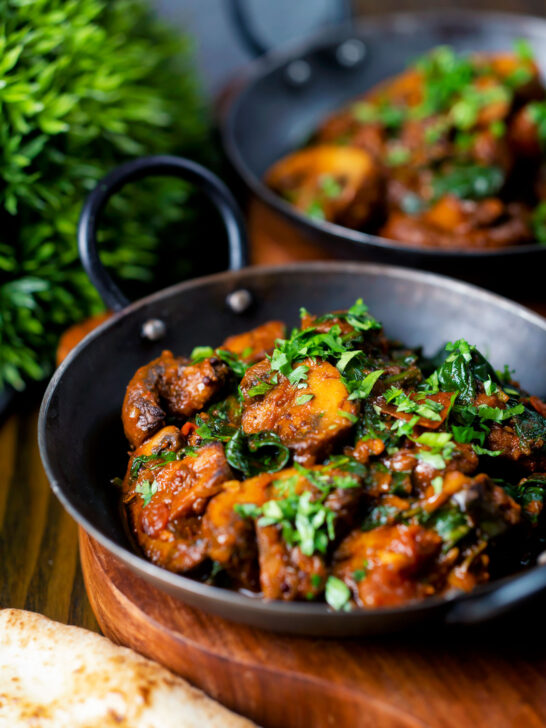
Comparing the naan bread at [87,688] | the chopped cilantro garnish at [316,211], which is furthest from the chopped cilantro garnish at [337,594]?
the chopped cilantro garnish at [316,211]

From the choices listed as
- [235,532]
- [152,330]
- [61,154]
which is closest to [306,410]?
[235,532]

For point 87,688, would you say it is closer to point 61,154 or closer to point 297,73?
point 61,154

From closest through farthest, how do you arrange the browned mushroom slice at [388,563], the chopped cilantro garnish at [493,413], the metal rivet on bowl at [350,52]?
the browned mushroom slice at [388,563] → the chopped cilantro garnish at [493,413] → the metal rivet on bowl at [350,52]

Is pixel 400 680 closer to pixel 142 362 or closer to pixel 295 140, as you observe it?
pixel 142 362

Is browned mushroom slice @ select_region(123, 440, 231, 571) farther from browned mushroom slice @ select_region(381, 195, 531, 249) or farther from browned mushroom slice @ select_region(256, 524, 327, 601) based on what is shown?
browned mushroom slice @ select_region(381, 195, 531, 249)

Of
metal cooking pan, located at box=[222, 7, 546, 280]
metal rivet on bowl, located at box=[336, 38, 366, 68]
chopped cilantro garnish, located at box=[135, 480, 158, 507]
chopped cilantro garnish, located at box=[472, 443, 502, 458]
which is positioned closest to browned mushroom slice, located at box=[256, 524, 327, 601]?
chopped cilantro garnish, located at box=[135, 480, 158, 507]

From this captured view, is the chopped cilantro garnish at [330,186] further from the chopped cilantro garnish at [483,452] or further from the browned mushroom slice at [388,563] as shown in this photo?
the browned mushroom slice at [388,563]

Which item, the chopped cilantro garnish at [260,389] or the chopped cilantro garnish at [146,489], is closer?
the chopped cilantro garnish at [146,489]
